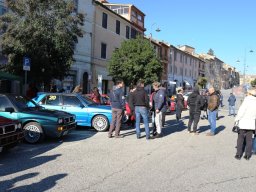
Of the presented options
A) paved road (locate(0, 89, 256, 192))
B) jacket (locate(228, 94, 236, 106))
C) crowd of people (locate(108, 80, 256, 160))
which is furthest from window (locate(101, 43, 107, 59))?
paved road (locate(0, 89, 256, 192))

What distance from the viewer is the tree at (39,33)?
18562 millimetres

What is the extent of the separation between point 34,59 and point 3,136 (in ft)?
39.8

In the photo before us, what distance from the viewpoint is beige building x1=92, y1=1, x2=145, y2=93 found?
33.7 m

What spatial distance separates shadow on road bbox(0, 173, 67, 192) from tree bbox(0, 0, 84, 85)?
13.1 m

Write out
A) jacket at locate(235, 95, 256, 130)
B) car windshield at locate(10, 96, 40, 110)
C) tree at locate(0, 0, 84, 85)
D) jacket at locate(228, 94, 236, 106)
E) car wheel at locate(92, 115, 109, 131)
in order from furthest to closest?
jacket at locate(228, 94, 236, 106), tree at locate(0, 0, 84, 85), car wheel at locate(92, 115, 109, 131), car windshield at locate(10, 96, 40, 110), jacket at locate(235, 95, 256, 130)

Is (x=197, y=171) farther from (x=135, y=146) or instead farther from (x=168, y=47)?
(x=168, y=47)

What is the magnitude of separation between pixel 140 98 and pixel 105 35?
25.2 metres

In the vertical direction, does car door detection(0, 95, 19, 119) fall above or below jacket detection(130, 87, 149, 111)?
below

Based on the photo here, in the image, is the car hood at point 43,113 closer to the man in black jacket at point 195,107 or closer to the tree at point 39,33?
the man in black jacket at point 195,107

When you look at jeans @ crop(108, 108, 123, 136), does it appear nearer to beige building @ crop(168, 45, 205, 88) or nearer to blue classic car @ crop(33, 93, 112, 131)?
blue classic car @ crop(33, 93, 112, 131)

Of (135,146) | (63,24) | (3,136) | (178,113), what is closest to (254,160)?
(135,146)

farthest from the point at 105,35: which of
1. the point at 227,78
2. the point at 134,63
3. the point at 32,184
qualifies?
the point at 227,78

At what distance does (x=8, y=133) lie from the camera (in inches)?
306

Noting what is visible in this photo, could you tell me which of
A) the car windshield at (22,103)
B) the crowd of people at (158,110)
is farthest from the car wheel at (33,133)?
the crowd of people at (158,110)
